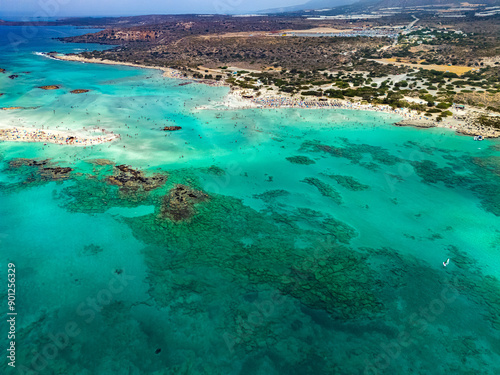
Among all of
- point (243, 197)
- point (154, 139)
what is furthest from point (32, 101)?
point (243, 197)

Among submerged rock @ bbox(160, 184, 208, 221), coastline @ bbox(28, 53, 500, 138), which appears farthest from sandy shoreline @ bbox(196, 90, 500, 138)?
submerged rock @ bbox(160, 184, 208, 221)

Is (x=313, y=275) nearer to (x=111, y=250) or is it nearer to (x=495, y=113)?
(x=111, y=250)

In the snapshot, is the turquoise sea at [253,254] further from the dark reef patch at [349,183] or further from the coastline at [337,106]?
the coastline at [337,106]

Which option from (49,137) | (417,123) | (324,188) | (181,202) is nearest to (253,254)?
(181,202)

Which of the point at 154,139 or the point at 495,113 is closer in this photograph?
the point at 154,139

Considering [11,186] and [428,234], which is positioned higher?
[11,186]
